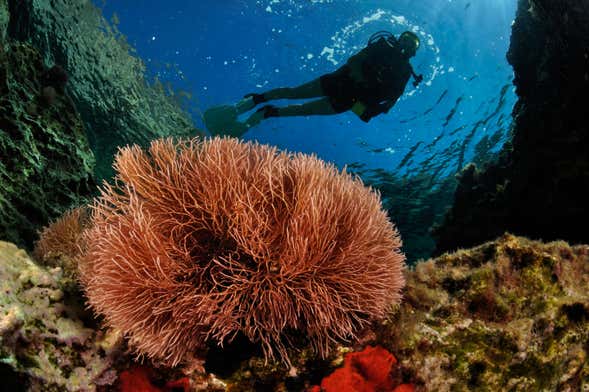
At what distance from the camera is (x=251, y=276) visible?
212 cm

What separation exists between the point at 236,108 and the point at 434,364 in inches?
376

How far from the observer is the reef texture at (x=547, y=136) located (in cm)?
447

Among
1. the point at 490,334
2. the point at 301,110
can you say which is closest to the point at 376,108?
the point at 301,110

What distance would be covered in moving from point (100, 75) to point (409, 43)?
442 inches

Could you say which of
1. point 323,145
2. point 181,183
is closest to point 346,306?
point 181,183

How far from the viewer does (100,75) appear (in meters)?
12.1

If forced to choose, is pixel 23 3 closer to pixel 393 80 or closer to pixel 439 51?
pixel 393 80

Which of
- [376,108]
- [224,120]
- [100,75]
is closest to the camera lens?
[376,108]

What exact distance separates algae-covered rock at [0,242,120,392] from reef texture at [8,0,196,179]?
1039cm

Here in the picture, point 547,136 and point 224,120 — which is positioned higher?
point 224,120

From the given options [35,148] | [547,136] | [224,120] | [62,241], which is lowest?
[62,241]

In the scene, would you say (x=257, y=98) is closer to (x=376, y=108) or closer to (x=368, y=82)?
(x=368, y=82)

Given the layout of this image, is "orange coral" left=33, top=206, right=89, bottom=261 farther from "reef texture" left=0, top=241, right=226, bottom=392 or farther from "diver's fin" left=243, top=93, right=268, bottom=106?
→ "diver's fin" left=243, top=93, right=268, bottom=106

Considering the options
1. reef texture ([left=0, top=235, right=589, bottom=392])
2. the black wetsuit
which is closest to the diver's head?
the black wetsuit
